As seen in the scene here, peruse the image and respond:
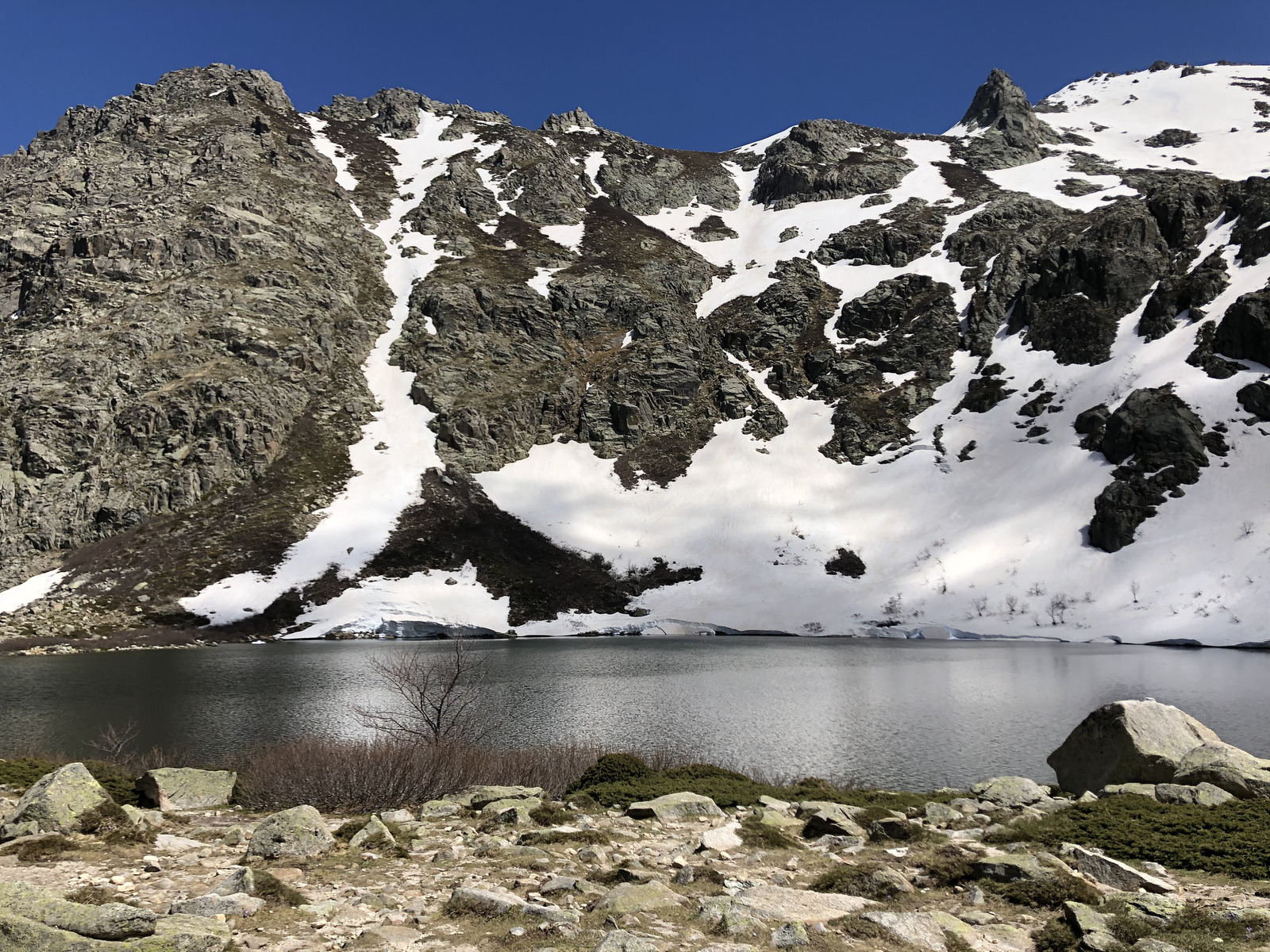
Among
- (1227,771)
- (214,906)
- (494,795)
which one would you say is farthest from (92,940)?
(1227,771)

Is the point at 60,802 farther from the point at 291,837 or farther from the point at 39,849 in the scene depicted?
the point at 291,837

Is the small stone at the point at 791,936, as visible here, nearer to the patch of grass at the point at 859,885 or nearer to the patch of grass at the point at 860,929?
the patch of grass at the point at 860,929

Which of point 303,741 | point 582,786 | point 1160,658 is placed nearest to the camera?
point 582,786

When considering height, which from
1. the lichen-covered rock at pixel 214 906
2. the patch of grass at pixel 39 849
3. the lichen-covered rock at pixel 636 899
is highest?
the lichen-covered rock at pixel 214 906

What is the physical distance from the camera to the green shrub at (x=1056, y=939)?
8.27 meters

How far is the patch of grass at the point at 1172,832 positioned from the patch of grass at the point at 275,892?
12706 millimetres

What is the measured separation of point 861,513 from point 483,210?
11833cm

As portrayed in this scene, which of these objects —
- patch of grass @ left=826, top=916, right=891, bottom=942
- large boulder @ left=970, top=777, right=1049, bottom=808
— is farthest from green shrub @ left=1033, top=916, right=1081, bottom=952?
large boulder @ left=970, top=777, right=1049, bottom=808

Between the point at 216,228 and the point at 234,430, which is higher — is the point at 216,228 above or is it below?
above

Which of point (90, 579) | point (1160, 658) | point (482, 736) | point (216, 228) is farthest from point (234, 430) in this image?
point (1160, 658)

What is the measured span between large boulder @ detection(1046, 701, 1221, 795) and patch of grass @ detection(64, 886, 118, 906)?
22.6 m

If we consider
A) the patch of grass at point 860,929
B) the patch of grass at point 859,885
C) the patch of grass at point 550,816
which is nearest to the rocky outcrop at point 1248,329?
the patch of grass at point 859,885

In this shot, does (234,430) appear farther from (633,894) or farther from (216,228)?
(633,894)

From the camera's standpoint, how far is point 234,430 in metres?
107
